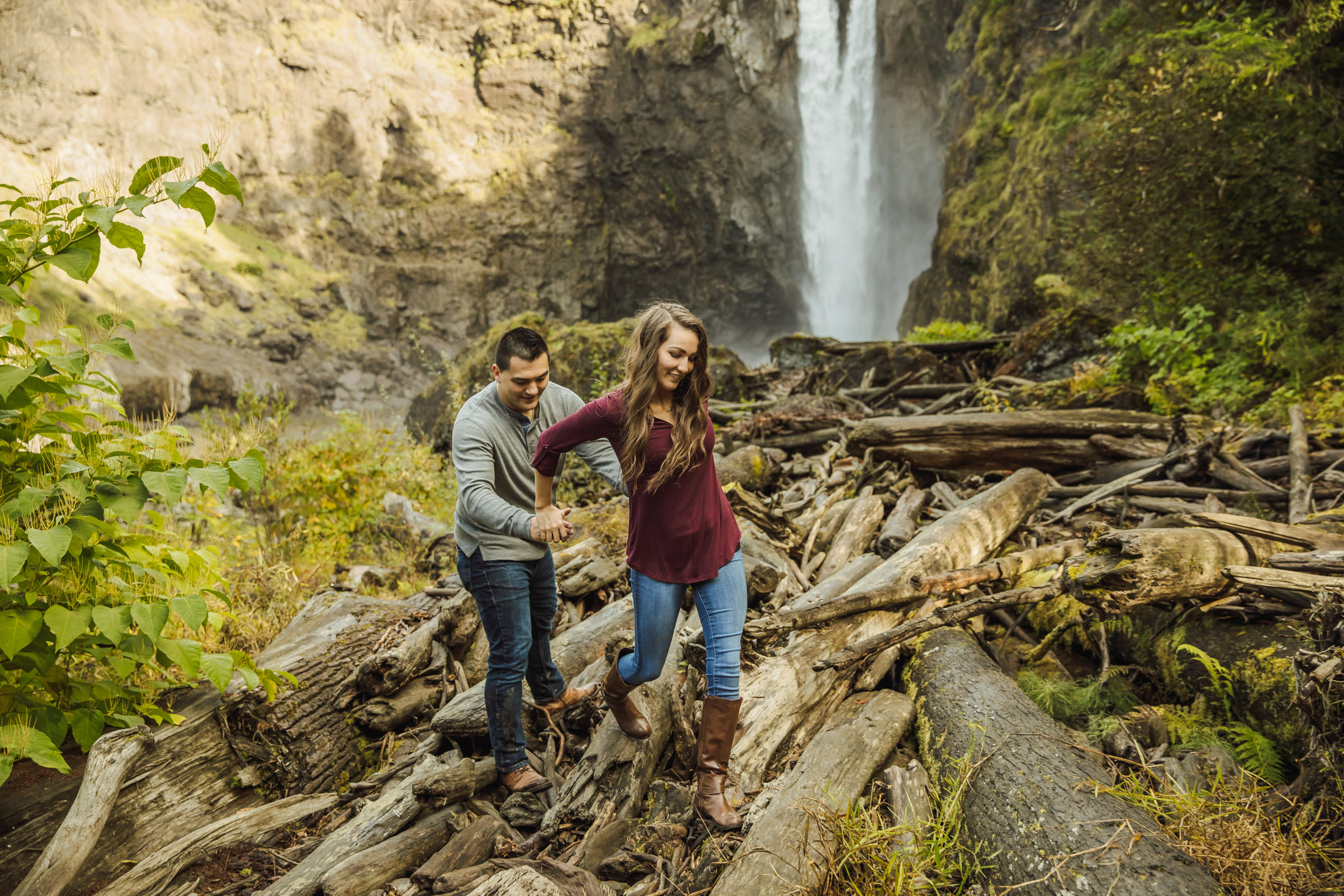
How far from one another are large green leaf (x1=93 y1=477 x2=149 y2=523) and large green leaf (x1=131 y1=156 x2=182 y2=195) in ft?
3.69

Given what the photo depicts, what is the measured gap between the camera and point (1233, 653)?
3.05 meters

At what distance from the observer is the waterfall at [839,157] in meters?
31.6

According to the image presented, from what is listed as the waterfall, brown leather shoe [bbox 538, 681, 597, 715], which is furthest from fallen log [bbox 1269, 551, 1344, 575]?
the waterfall

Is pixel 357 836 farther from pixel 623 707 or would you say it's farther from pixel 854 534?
pixel 854 534

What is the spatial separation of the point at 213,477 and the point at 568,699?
2041 mm

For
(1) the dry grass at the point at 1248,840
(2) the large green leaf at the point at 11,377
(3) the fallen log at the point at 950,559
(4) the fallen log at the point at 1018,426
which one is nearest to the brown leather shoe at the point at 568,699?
Result: (3) the fallen log at the point at 950,559

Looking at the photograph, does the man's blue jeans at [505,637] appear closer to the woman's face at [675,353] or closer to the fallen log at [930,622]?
the woman's face at [675,353]

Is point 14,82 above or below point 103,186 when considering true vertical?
above

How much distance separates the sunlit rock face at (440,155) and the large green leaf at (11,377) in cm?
2942

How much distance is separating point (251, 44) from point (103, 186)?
39950 millimetres

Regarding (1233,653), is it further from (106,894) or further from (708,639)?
(106,894)

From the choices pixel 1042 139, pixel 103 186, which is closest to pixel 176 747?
pixel 103 186

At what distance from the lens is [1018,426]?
619 centimetres

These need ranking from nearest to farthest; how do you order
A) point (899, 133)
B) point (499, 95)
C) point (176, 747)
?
1. point (176, 747)
2. point (899, 133)
3. point (499, 95)
